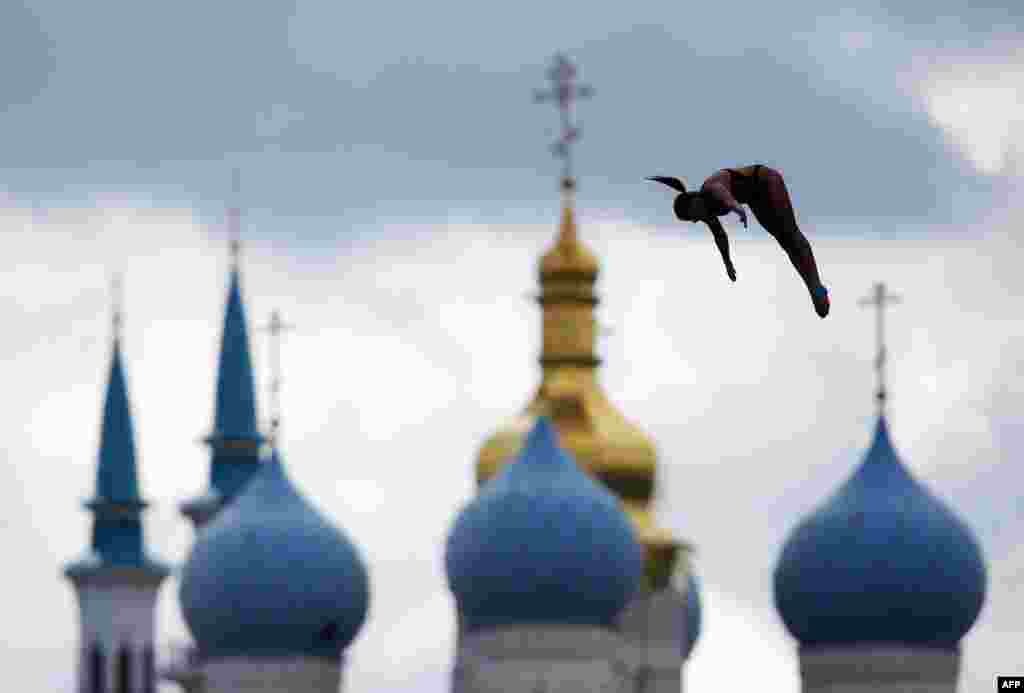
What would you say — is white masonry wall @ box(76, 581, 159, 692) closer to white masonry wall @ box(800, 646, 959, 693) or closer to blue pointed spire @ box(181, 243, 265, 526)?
blue pointed spire @ box(181, 243, 265, 526)

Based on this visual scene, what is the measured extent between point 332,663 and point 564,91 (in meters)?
8.05

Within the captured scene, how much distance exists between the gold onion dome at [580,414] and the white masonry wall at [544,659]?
371 centimetres

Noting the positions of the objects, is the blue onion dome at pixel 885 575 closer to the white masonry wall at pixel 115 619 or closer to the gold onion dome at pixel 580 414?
the gold onion dome at pixel 580 414

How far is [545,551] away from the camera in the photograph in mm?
87750

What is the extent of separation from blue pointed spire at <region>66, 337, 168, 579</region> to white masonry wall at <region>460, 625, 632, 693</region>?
1464 centimetres

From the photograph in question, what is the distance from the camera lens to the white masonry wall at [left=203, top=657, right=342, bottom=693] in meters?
92.7

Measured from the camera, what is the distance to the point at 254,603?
91625 mm

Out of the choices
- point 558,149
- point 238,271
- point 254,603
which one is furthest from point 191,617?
point 238,271

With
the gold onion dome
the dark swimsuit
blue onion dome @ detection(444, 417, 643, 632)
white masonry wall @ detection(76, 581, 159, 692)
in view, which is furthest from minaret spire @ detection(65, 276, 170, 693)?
the dark swimsuit

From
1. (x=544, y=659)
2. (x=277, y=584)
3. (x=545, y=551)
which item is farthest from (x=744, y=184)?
(x=277, y=584)

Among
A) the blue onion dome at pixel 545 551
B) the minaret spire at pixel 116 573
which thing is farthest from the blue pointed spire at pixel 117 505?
the blue onion dome at pixel 545 551

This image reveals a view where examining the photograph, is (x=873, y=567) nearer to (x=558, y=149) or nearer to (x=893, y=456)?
(x=893, y=456)

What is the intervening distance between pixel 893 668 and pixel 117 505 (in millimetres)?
17768

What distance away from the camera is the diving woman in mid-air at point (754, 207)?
30.4m
